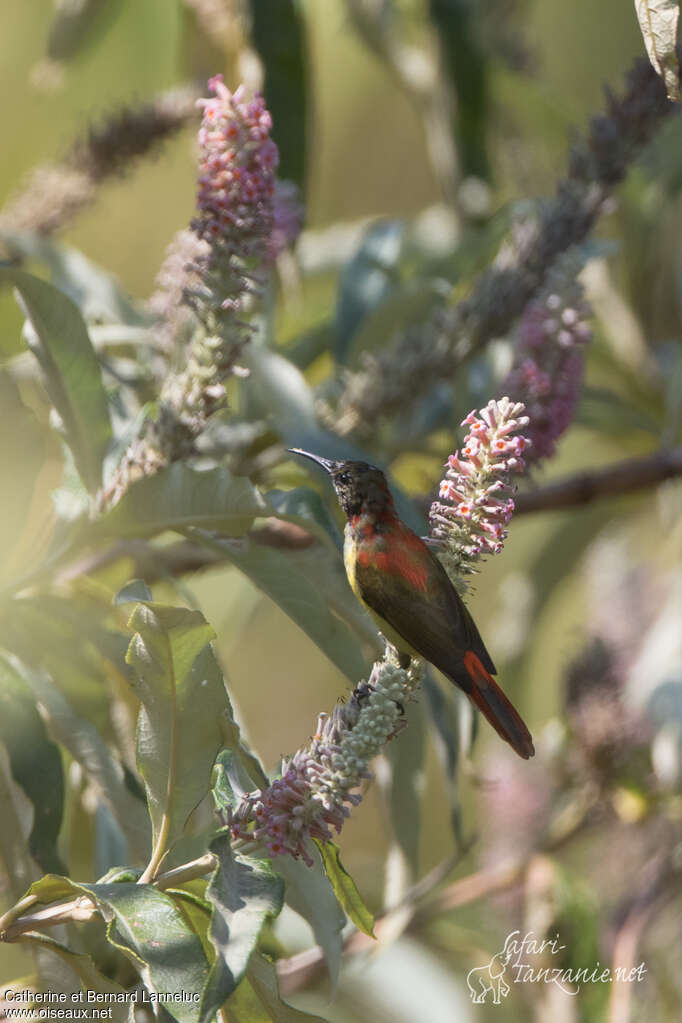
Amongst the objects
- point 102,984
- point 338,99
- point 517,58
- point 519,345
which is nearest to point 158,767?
point 102,984

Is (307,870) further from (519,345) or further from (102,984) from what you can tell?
(519,345)

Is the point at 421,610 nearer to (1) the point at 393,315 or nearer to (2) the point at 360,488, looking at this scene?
(2) the point at 360,488

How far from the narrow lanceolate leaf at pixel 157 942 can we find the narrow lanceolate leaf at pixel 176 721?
47 mm

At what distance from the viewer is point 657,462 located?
3.71 feet

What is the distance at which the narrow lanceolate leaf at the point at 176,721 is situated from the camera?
0.55 metres

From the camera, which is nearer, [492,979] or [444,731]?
[444,731]

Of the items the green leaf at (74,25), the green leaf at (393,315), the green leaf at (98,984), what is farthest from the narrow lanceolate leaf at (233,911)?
the green leaf at (74,25)

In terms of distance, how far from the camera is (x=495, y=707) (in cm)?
58

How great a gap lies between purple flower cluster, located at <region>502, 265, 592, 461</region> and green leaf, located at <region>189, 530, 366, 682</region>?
0.18 m

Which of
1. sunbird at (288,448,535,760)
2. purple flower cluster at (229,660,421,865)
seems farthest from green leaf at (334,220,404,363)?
purple flower cluster at (229,660,421,865)

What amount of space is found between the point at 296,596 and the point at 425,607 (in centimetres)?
16

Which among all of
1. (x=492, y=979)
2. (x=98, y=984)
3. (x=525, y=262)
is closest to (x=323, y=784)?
(x=98, y=984)

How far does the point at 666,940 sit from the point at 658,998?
0.06m

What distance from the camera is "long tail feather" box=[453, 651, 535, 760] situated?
57 centimetres
